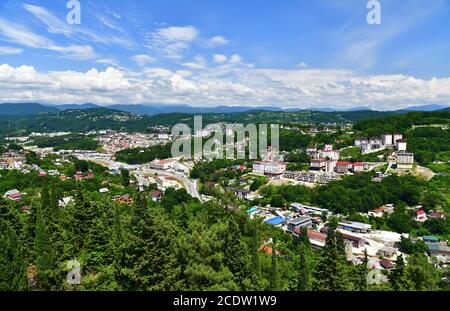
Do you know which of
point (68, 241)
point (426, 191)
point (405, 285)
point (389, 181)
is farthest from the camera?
point (389, 181)

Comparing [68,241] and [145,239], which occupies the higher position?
[145,239]

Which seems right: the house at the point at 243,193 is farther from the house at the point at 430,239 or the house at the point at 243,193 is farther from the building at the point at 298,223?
the house at the point at 430,239

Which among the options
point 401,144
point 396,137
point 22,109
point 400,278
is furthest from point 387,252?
point 22,109

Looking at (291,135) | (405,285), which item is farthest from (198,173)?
(405,285)

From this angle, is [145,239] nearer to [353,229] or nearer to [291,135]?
[353,229]

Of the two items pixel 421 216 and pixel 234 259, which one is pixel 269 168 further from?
pixel 234 259

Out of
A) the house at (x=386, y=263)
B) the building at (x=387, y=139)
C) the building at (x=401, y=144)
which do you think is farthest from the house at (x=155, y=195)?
the building at (x=387, y=139)
